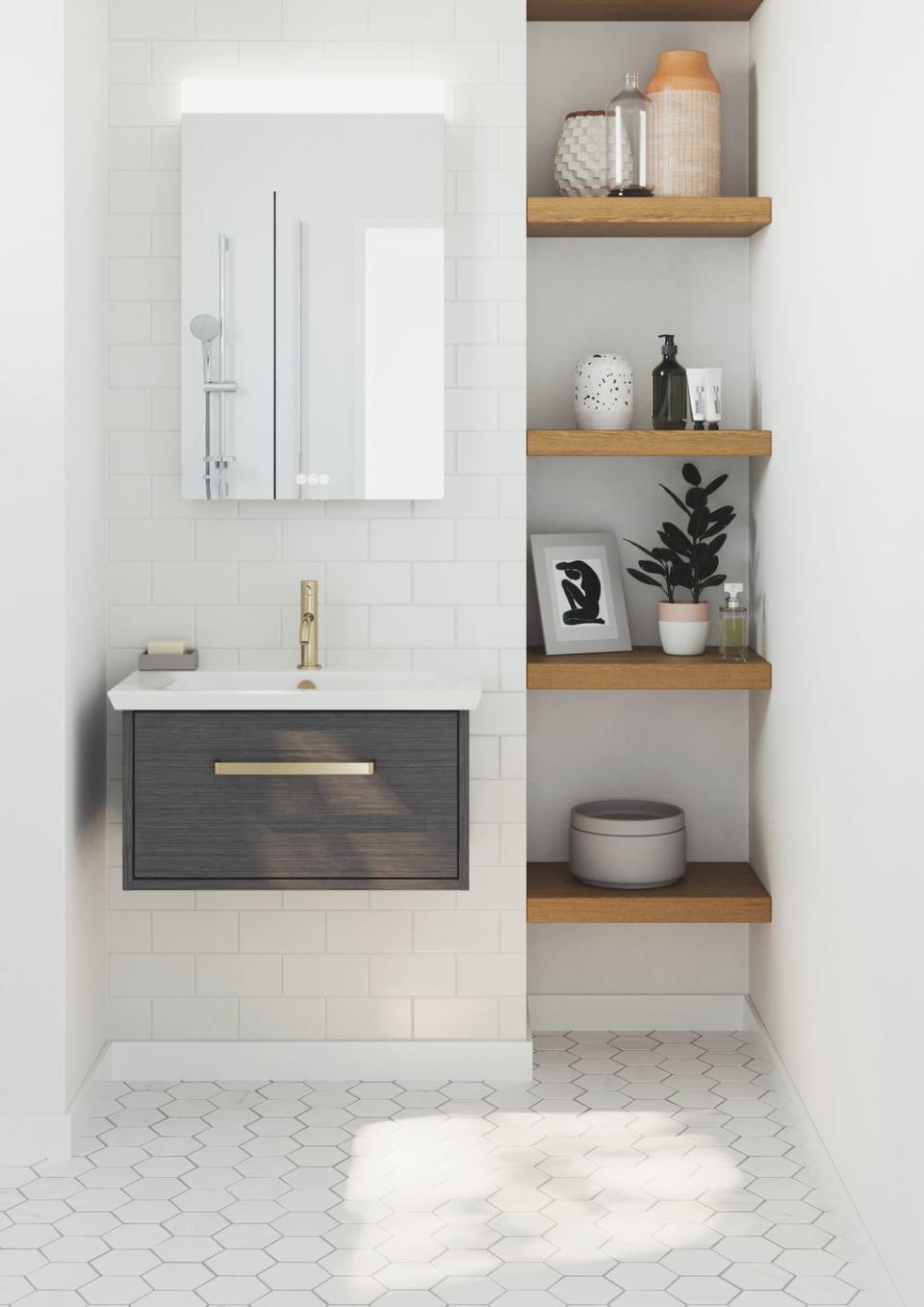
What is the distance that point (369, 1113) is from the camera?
3.37 m

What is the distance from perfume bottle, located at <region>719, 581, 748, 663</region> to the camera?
369cm

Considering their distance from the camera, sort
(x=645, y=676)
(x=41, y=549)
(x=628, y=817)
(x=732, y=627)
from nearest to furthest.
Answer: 1. (x=41, y=549)
2. (x=645, y=676)
3. (x=732, y=627)
4. (x=628, y=817)

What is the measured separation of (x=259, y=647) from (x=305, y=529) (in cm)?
A: 30

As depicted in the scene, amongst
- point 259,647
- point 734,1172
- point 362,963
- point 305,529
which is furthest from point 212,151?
point 734,1172

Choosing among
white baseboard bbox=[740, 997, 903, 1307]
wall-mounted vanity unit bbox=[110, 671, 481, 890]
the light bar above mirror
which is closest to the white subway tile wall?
the light bar above mirror

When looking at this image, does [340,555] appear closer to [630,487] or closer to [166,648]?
[166,648]

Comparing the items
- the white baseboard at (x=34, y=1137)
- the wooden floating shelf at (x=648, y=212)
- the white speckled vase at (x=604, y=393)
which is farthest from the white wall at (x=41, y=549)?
the white speckled vase at (x=604, y=393)

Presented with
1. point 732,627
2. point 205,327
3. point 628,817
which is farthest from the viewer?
point 628,817

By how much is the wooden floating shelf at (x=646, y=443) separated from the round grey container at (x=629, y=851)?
35.8 inches

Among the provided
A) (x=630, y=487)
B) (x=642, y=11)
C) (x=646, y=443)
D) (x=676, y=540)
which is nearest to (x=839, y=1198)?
(x=676, y=540)

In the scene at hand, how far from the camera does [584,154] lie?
142 inches

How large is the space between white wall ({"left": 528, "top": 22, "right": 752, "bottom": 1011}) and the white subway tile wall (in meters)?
0.37

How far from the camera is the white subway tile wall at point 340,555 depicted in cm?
348

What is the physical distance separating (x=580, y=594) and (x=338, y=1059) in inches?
50.9
